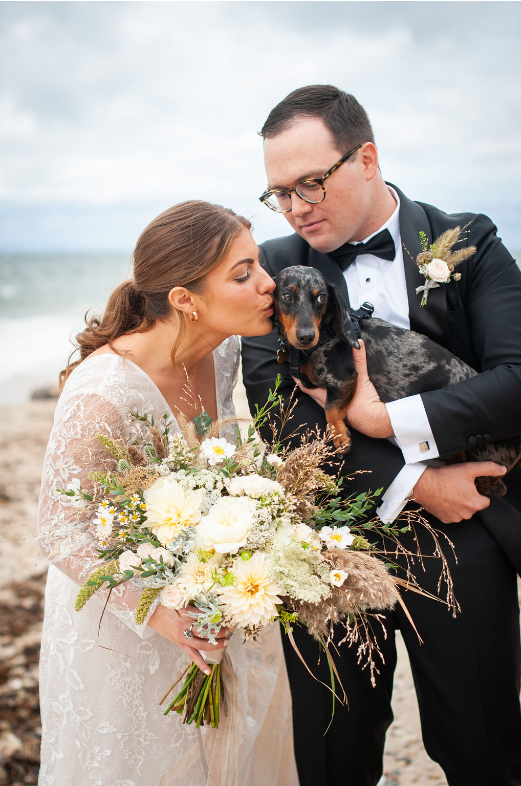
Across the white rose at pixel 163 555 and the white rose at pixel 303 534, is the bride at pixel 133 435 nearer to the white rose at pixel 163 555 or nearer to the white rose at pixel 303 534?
Result: the white rose at pixel 163 555

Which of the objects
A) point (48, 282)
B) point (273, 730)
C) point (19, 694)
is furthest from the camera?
point (48, 282)

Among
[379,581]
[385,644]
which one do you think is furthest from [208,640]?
[385,644]

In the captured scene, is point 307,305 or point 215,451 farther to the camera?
point 307,305

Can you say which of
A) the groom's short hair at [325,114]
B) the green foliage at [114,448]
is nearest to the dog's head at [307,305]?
the groom's short hair at [325,114]

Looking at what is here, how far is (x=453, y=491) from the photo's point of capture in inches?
90.1

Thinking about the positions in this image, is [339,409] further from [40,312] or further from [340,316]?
[40,312]

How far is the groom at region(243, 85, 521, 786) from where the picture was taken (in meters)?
2.32

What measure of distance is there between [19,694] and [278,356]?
9.19 ft

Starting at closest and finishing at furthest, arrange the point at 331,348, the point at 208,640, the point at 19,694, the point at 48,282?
1. the point at 208,640
2. the point at 331,348
3. the point at 19,694
4. the point at 48,282

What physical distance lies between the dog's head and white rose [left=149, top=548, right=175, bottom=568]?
3.39ft

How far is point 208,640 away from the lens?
182 cm

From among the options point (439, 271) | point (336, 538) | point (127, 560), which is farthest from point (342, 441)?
point (127, 560)

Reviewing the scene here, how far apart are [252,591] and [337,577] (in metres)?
0.25

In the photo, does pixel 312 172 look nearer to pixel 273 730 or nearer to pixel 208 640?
pixel 208 640
